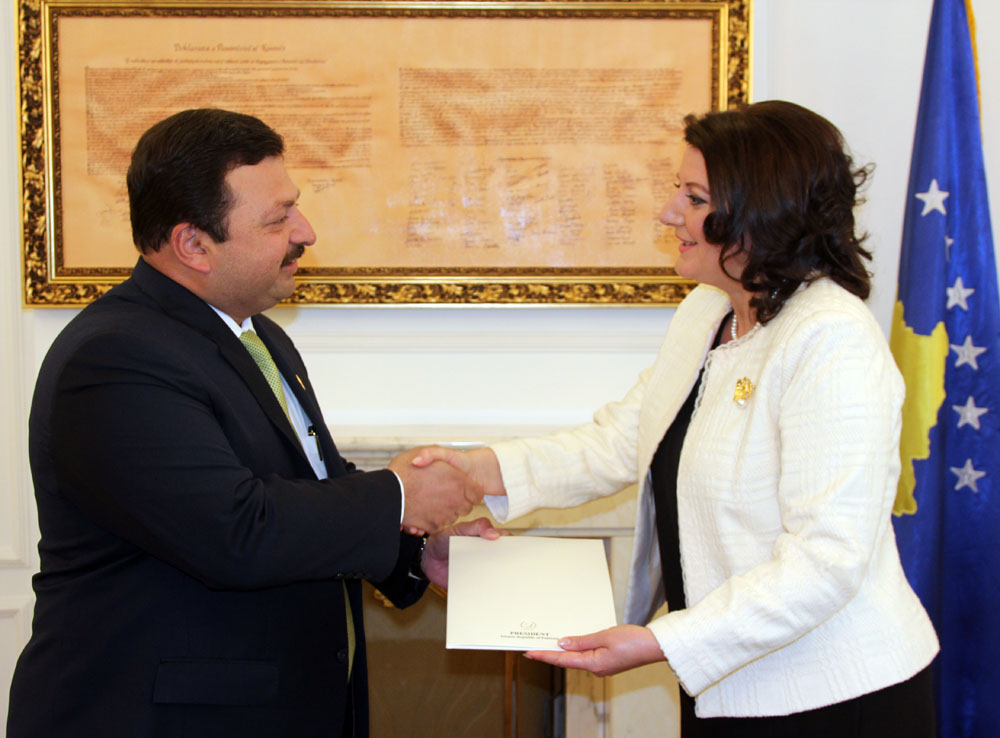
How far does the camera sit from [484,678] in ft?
10.3

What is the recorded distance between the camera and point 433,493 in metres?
1.90

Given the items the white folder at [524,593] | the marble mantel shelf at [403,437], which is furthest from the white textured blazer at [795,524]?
the marble mantel shelf at [403,437]

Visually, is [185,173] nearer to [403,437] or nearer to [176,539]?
[176,539]

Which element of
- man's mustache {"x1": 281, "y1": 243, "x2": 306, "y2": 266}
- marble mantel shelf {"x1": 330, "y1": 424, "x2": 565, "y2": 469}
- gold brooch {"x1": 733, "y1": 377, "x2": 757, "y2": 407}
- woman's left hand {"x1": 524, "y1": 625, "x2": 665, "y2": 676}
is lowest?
woman's left hand {"x1": 524, "y1": 625, "x2": 665, "y2": 676}

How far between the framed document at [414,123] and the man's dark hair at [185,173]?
112 cm

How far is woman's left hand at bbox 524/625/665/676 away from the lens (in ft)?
4.85

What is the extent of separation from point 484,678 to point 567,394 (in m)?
1.05

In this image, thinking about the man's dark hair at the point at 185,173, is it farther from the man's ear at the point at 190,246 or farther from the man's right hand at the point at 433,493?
the man's right hand at the point at 433,493

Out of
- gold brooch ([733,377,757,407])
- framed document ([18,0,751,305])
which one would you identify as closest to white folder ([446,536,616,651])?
gold brooch ([733,377,757,407])

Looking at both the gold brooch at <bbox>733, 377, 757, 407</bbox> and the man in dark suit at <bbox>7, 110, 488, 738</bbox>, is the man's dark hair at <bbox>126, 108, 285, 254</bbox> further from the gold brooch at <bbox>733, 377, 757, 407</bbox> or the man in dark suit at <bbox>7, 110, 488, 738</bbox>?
the gold brooch at <bbox>733, 377, 757, 407</bbox>

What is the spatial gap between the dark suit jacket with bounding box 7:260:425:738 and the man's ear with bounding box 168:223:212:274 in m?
0.06

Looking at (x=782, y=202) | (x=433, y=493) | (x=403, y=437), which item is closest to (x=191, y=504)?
(x=433, y=493)

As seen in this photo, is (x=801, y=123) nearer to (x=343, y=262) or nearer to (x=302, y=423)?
(x=302, y=423)

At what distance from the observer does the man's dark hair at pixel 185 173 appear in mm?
1664
